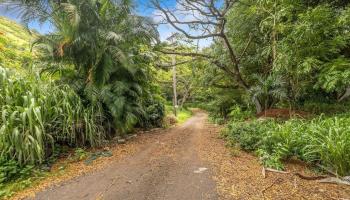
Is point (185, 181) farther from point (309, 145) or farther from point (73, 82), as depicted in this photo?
point (73, 82)

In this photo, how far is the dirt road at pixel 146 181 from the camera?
306 centimetres

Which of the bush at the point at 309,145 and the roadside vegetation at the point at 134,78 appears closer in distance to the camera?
the bush at the point at 309,145

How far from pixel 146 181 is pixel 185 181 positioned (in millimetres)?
569

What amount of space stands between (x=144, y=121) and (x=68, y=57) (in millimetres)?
3349

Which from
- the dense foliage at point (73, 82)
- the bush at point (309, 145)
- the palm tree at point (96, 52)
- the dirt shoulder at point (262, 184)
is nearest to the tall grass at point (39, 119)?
the dense foliage at point (73, 82)

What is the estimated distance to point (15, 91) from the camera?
4.32 m

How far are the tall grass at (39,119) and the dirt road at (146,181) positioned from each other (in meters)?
0.94

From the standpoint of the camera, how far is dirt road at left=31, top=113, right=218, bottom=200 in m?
3.06

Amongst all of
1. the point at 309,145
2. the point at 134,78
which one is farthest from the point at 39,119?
the point at 309,145

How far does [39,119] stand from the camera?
3.94 meters

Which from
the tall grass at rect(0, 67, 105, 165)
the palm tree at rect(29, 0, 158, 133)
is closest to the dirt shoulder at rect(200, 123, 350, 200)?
the tall grass at rect(0, 67, 105, 165)

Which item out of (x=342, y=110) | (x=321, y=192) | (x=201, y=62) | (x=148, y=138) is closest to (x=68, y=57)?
(x=148, y=138)

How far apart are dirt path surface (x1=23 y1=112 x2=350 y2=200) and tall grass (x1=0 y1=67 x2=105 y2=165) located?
0.73 metres

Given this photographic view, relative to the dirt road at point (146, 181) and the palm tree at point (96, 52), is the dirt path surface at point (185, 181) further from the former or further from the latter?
the palm tree at point (96, 52)
